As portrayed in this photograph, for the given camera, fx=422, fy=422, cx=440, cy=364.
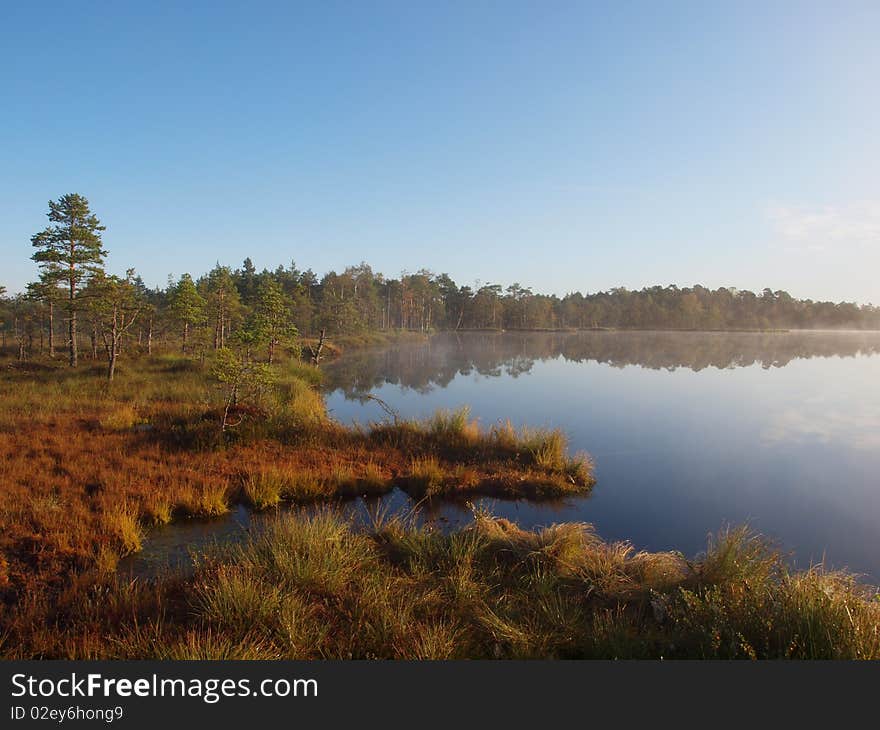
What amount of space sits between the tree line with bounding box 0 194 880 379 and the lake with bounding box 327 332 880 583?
9.03 metres

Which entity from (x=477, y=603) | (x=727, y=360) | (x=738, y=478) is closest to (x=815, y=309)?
(x=727, y=360)

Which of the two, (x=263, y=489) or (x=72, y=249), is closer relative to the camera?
(x=263, y=489)

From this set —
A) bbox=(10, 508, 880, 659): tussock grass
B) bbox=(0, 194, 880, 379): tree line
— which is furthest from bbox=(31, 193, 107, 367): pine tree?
bbox=(10, 508, 880, 659): tussock grass

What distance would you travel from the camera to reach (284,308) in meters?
17.0

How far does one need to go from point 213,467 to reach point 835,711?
34.3ft

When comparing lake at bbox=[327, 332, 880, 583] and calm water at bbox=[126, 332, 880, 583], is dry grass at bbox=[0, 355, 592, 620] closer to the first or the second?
calm water at bbox=[126, 332, 880, 583]

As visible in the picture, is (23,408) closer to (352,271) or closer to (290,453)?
(290,453)

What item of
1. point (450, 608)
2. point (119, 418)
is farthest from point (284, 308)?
point (450, 608)

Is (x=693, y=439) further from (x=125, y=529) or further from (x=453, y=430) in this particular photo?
(x=125, y=529)

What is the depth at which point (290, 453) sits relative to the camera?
11203 millimetres

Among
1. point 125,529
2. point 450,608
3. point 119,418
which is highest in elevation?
point 119,418

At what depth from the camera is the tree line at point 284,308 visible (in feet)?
72.5

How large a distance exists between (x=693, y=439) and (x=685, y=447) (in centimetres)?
123

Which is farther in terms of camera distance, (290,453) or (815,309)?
(815,309)
